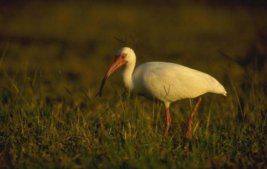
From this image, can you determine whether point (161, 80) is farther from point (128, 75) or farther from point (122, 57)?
point (122, 57)

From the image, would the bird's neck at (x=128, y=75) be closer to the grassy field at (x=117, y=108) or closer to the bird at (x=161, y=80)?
the bird at (x=161, y=80)

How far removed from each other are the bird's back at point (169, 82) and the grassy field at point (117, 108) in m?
0.17

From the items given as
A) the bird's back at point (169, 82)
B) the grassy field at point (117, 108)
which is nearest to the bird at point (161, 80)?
the bird's back at point (169, 82)

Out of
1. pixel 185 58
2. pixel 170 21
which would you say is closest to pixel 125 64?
pixel 185 58

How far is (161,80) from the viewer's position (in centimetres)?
575

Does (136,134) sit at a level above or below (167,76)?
below

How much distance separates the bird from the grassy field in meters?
0.15

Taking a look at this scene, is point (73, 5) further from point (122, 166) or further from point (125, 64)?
point (122, 166)

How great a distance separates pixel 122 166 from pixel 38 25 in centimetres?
1459

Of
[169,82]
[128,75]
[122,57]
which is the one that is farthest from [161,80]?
[122,57]

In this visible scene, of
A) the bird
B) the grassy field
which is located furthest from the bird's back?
the grassy field

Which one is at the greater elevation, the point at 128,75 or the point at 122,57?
the point at 122,57

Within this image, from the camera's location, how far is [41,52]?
13.1 metres

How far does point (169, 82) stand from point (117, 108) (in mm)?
1272
